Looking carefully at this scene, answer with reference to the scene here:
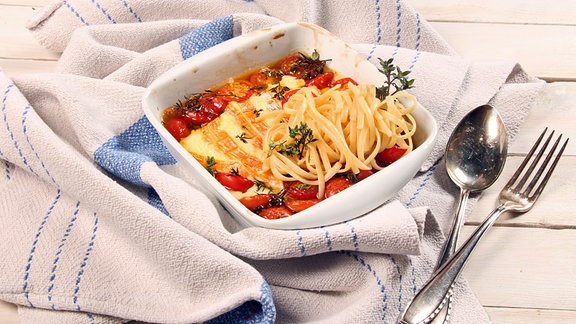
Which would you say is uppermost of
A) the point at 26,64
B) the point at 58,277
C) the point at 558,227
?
the point at 26,64

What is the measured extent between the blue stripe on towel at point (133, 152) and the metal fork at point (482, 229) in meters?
0.88

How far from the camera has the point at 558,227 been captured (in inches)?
87.5

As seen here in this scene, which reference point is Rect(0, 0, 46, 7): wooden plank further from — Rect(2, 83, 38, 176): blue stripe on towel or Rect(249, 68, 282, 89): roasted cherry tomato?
Rect(249, 68, 282, 89): roasted cherry tomato

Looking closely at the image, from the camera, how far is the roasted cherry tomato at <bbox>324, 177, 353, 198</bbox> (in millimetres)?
A: 2043

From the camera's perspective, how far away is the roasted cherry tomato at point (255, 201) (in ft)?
6.66

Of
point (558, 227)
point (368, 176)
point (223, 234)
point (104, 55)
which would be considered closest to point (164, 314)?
point (223, 234)

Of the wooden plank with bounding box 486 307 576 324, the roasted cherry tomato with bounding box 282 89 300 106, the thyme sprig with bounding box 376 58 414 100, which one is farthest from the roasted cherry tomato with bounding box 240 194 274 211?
the wooden plank with bounding box 486 307 576 324

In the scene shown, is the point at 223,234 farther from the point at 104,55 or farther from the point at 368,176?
the point at 104,55

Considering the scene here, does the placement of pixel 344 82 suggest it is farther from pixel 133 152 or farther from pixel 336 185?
pixel 133 152

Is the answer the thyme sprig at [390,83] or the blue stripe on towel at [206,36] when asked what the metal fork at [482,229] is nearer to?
the thyme sprig at [390,83]

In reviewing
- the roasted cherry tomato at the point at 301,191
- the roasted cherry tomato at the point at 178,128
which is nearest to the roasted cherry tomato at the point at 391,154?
the roasted cherry tomato at the point at 301,191

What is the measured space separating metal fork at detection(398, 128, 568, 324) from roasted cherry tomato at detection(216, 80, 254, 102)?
838 millimetres

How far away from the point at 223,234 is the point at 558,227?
1.05 m

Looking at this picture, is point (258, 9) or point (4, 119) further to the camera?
point (258, 9)
